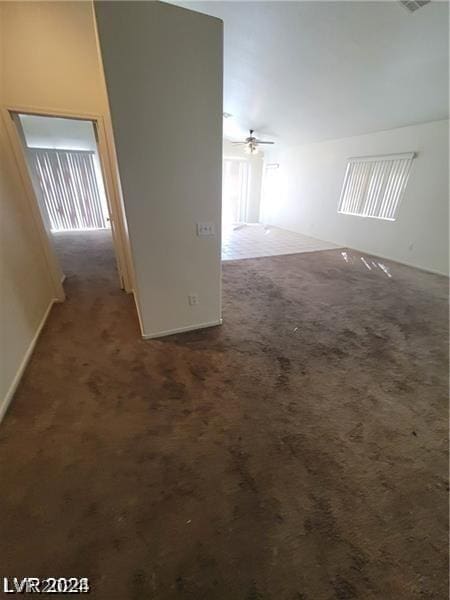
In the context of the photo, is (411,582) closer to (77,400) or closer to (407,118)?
(77,400)

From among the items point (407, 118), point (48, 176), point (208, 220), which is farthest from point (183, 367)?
point (48, 176)

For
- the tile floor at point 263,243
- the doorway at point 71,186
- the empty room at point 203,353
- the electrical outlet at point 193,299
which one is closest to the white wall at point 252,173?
the tile floor at point 263,243

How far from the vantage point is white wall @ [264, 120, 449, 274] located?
4.43 metres

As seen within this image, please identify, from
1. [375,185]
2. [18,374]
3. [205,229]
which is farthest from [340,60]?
[18,374]

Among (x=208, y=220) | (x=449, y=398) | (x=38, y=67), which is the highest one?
(x=38, y=67)

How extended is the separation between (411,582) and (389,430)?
77cm

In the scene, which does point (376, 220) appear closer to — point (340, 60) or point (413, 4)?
point (340, 60)

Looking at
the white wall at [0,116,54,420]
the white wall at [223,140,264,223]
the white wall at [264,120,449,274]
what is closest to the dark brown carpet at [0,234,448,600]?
the white wall at [0,116,54,420]

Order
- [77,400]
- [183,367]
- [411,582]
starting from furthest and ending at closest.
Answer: [183,367], [77,400], [411,582]

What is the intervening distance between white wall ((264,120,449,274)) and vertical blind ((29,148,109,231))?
605cm

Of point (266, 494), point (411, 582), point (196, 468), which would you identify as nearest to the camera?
point (411, 582)

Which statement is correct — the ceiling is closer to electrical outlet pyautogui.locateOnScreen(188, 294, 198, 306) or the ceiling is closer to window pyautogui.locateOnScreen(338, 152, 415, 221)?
window pyautogui.locateOnScreen(338, 152, 415, 221)

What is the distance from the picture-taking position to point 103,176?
9.70ft

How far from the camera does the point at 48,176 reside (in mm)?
7375
